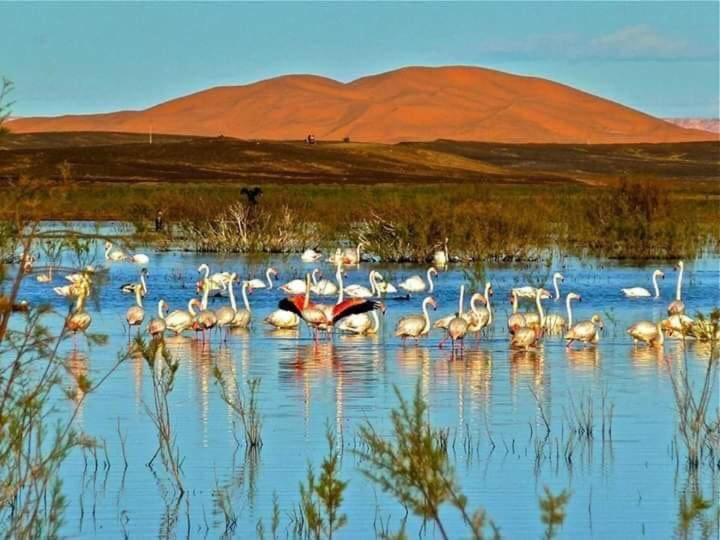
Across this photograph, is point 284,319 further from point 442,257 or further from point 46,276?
point 442,257

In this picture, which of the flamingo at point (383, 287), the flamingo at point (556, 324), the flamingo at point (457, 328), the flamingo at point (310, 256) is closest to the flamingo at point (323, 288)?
the flamingo at point (383, 287)

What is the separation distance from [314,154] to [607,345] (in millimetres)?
86490

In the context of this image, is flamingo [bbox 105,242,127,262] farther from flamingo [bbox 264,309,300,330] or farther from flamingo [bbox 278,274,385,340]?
flamingo [bbox 278,274,385,340]

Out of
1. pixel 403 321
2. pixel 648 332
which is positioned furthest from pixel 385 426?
pixel 648 332

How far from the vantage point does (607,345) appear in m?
20.9

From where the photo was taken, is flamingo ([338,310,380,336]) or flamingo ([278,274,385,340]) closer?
flamingo ([278,274,385,340])

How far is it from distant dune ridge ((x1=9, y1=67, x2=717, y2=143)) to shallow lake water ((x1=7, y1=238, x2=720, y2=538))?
6112 inches

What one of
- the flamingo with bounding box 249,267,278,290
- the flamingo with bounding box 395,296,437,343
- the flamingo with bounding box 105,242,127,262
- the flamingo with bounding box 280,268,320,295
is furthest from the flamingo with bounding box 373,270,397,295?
the flamingo with bounding box 105,242,127,262

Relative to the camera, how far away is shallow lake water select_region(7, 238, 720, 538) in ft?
35.9

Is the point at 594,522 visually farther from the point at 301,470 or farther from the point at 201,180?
the point at 201,180

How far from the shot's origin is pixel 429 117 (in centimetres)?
18338

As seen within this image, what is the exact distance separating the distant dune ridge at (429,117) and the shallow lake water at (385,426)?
509 ft

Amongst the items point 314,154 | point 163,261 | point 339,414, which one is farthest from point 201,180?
point 339,414

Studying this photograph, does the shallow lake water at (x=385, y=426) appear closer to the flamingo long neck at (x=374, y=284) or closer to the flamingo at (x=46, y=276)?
the flamingo long neck at (x=374, y=284)
